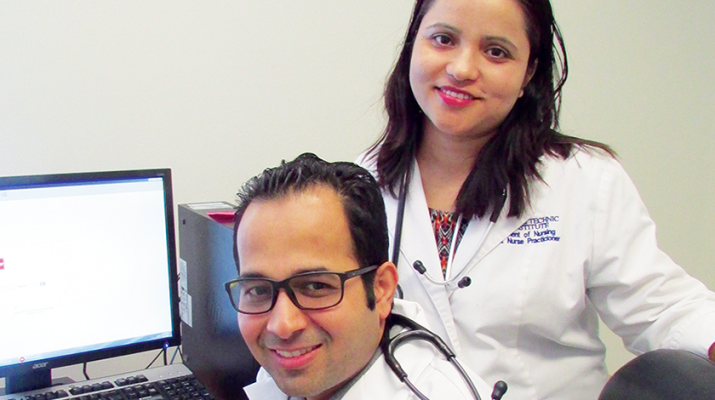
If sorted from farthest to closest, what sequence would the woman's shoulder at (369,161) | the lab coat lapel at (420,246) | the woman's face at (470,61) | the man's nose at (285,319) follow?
the woman's shoulder at (369,161) → the lab coat lapel at (420,246) → the woman's face at (470,61) → the man's nose at (285,319)

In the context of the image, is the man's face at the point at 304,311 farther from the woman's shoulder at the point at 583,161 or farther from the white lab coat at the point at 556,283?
the woman's shoulder at the point at 583,161

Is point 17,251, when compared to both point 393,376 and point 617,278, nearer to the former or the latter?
point 393,376

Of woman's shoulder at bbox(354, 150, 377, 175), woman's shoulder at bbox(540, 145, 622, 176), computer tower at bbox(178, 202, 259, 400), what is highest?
woman's shoulder at bbox(540, 145, 622, 176)

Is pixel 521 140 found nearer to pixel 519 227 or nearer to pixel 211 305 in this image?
pixel 519 227

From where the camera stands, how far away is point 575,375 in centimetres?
123

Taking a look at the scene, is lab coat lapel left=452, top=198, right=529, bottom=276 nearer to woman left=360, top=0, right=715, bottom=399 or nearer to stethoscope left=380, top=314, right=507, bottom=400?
woman left=360, top=0, right=715, bottom=399

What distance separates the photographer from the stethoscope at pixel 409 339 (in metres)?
0.80

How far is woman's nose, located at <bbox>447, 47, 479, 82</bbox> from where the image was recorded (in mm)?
1104

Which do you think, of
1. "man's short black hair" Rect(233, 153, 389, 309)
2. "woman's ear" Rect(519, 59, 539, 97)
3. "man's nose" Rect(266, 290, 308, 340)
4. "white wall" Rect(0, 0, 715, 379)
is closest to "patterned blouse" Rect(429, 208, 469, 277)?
"woman's ear" Rect(519, 59, 539, 97)

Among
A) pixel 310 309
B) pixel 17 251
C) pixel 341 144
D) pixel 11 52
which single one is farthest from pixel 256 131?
pixel 310 309

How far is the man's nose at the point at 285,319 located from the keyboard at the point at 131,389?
1.34 ft

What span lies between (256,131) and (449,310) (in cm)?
75

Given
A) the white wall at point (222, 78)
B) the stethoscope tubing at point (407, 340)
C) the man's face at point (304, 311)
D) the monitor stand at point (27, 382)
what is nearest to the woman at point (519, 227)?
the stethoscope tubing at point (407, 340)

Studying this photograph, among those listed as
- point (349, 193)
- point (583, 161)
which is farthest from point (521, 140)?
point (349, 193)
